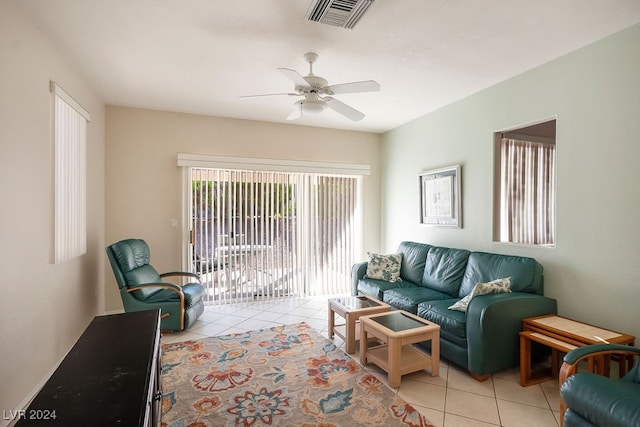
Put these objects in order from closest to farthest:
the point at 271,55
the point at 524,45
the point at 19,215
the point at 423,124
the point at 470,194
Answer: the point at 19,215 → the point at 524,45 → the point at 271,55 → the point at 470,194 → the point at 423,124

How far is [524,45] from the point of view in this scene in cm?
265

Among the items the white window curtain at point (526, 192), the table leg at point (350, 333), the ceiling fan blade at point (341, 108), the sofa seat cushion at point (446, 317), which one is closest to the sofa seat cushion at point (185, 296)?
the table leg at point (350, 333)

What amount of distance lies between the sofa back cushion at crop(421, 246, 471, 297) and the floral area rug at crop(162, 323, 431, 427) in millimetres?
1441

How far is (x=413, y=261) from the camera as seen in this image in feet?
14.0

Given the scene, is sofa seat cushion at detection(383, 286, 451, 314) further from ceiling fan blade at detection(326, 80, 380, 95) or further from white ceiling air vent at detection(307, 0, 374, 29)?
white ceiling air vent at detection(307, 0, 374, 29)

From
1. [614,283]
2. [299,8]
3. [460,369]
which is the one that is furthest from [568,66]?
[460,369]

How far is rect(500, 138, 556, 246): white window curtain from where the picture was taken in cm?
375

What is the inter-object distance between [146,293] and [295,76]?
9.39 feet

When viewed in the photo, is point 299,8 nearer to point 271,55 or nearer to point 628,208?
point 271,55

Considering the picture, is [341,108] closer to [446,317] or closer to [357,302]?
[357,302]

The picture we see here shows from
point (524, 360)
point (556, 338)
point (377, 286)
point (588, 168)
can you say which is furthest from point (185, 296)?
point (588, 168)

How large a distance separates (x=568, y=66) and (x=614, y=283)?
1880 millimetres

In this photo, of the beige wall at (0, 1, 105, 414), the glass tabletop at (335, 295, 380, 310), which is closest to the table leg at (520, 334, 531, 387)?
the glass tabletop at (335, 295, 380, 310)

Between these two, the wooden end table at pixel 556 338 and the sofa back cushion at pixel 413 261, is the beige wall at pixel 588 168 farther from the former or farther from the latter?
the sofa back cushion at pixel 413 261
